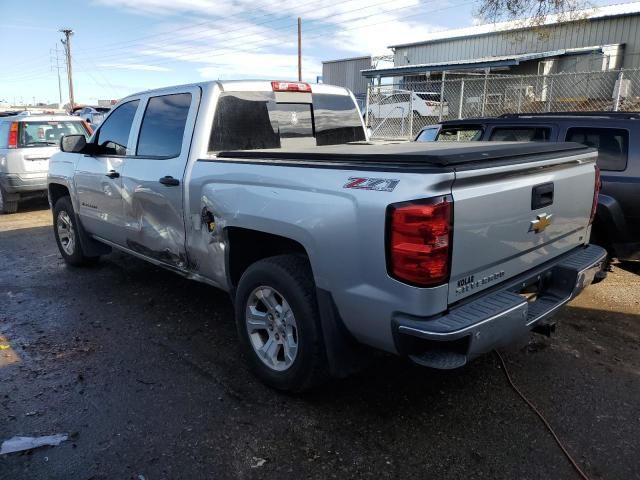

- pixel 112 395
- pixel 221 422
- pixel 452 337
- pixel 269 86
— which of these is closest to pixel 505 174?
pixel 452 337

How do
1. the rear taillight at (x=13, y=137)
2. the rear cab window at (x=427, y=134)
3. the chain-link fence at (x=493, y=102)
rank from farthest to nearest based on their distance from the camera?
the chain-link fence at (x=493, y=102), the rear taillight at (x=13, y=137), the rear cab window at (x=427, y=134)

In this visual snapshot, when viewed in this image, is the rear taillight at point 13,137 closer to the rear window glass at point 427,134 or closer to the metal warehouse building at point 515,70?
the rear window glass at point 427,134

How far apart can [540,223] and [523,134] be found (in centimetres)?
324

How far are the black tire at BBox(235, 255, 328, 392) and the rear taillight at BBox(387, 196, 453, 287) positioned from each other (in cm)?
68

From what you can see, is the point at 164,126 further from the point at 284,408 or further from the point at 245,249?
the point at 284,408

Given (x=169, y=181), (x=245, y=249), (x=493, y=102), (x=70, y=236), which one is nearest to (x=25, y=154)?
(x=70, y=236)

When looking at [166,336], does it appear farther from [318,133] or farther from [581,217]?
[581,217]

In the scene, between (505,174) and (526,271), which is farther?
(526,271)

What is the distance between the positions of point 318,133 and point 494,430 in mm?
3009

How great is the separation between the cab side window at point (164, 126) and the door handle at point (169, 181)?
19cm

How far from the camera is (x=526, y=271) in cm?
303

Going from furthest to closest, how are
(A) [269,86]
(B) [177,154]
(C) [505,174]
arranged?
(A) [269,86]
(B) [177,154]
(C) [505,174]

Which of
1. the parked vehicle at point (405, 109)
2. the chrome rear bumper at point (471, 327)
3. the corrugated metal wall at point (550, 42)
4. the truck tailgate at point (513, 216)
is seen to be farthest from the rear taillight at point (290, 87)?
the corrugated metal wall at point (550, 42)

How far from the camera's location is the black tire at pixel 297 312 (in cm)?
292
